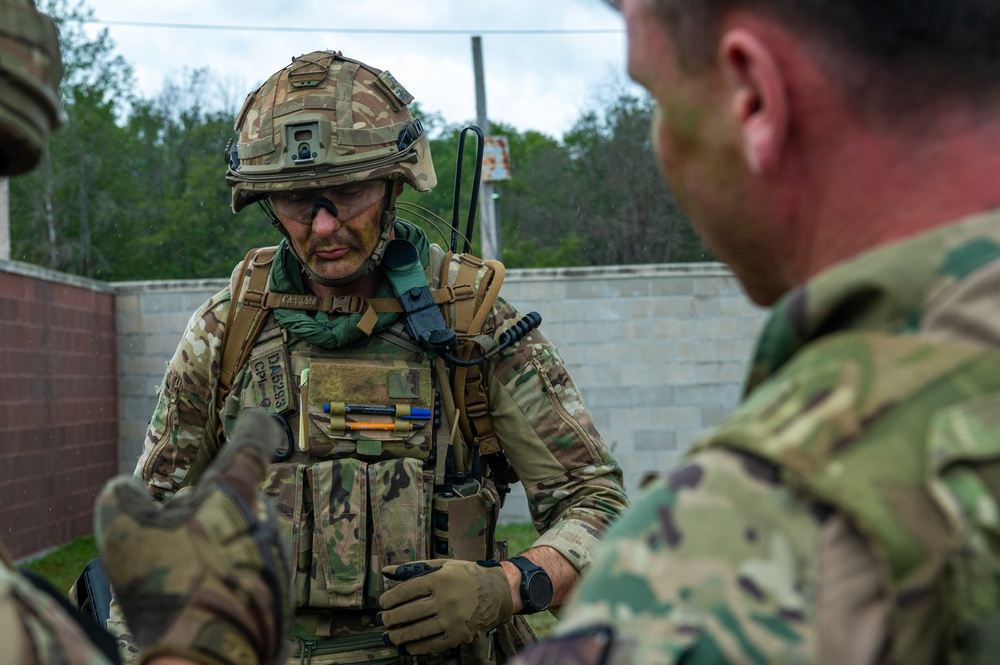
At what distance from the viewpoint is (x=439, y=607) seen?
255 cm

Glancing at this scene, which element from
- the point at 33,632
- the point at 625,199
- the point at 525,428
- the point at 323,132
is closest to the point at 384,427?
the point at 525,428

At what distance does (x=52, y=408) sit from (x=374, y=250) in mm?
6506

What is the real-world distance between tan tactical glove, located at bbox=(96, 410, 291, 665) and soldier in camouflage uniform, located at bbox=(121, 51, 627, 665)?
1.46 metres

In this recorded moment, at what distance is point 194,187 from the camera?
25.8 m

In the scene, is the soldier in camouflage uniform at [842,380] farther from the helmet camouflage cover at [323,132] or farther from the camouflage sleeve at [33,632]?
the helmet camouflage cover at [323,132]

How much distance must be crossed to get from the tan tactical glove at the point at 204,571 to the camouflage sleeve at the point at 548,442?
1609mm

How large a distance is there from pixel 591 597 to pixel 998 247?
0.45 meters

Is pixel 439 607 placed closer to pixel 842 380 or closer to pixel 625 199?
pixel 842 380

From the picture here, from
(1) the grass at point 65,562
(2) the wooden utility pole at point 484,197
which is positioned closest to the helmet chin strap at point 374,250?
(1) the grass at point 65,562

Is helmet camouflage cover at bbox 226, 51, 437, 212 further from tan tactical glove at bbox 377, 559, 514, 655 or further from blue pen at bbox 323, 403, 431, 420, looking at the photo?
tan tactical glove at bbox 377, 559, 514, 655

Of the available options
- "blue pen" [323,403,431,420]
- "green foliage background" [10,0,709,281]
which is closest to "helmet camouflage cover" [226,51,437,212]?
"blue pen" [323,403,431,420]

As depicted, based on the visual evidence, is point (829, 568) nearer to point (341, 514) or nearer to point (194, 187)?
point (341, 514)

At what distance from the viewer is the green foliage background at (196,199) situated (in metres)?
24.6

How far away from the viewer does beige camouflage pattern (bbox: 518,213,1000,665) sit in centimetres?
80
